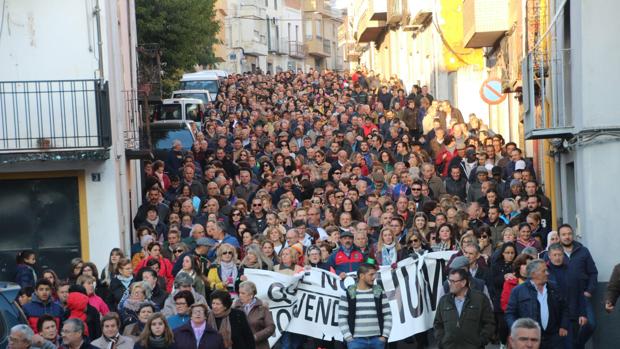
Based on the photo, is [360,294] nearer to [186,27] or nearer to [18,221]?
[18,221]

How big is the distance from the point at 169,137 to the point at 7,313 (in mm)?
18899

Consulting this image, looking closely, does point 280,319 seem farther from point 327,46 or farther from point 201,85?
point 327,46

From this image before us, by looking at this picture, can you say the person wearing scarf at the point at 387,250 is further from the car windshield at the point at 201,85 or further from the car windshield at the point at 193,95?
the car windshield at the point at 201,85

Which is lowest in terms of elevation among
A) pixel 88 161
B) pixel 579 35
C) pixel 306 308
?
pixel 306 308

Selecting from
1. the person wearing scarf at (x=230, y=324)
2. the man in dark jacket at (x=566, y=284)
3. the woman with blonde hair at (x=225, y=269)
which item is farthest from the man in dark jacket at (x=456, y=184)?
the person wearing scarf at (x=230, y=324)

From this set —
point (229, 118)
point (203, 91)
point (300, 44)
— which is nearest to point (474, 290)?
point (229, 118)

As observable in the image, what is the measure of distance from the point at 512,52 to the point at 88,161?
36.9 feet

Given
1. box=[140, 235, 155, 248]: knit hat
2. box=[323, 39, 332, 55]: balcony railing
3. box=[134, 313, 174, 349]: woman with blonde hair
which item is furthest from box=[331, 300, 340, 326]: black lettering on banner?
box=[323, 39, 332, 55]: balcony railing

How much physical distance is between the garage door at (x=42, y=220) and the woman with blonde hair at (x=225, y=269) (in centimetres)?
484

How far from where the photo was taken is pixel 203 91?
4984 cm

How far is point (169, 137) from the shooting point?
105ft

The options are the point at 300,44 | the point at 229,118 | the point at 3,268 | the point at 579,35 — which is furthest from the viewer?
the point at 300,44

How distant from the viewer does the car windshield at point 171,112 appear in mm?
41781

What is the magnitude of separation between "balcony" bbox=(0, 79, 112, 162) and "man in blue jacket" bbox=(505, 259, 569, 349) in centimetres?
863
